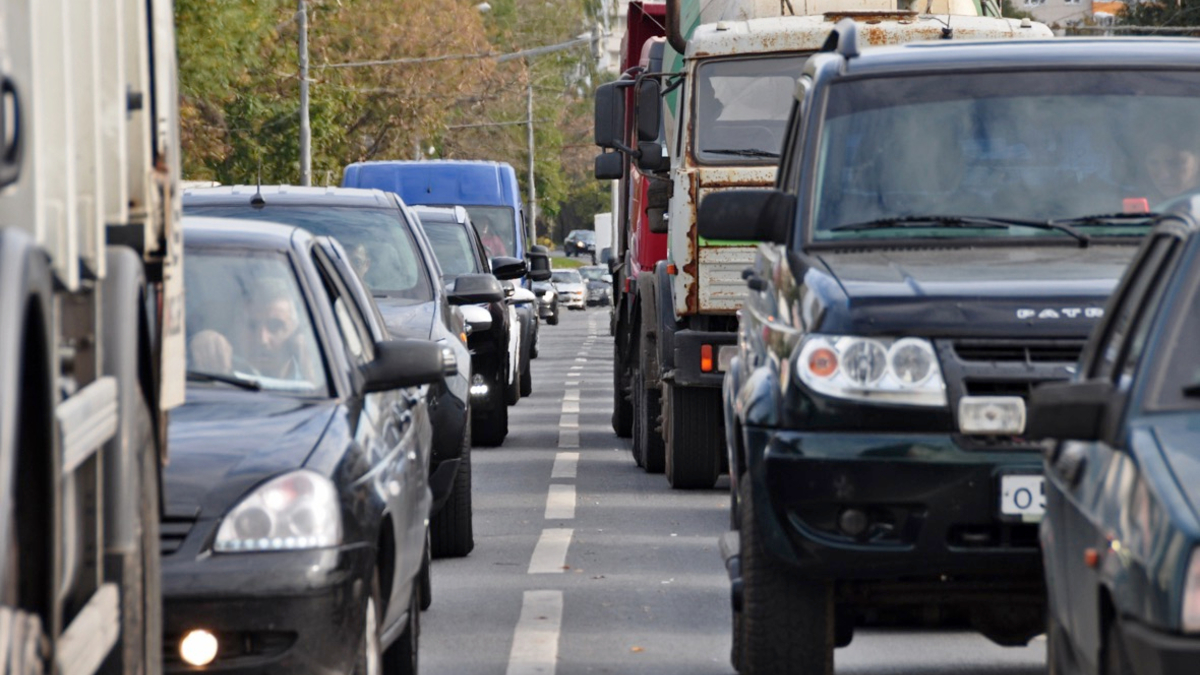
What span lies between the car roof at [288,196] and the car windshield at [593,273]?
2831 inches

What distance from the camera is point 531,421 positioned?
20844 millimetres

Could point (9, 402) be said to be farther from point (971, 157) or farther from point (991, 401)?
point (971, 157)

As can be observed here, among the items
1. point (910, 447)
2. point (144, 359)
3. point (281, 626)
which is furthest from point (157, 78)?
point (910, 447)

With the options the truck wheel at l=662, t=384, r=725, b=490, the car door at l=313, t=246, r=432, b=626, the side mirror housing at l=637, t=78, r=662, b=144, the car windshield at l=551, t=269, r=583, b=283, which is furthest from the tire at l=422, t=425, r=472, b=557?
the car windshield at l=551, t=269, r=583, b=283

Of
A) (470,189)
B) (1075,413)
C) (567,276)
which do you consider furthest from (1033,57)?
(567,276)

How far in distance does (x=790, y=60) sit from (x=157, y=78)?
305 inches

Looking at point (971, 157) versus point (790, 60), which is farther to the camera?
point (790, 60)

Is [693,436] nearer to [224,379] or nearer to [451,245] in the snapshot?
[451,245]

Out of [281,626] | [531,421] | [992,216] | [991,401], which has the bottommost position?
[531,421]

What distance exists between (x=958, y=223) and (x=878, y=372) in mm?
1034

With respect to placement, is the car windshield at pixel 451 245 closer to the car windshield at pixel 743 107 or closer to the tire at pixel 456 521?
the car windshield at pixel 743 107

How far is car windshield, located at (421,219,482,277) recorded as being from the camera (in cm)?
1827

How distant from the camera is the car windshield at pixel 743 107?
43.5 feet

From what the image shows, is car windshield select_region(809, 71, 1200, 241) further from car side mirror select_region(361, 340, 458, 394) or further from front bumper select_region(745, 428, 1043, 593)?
car side mirror select_region(361, 340, 458, 394)
